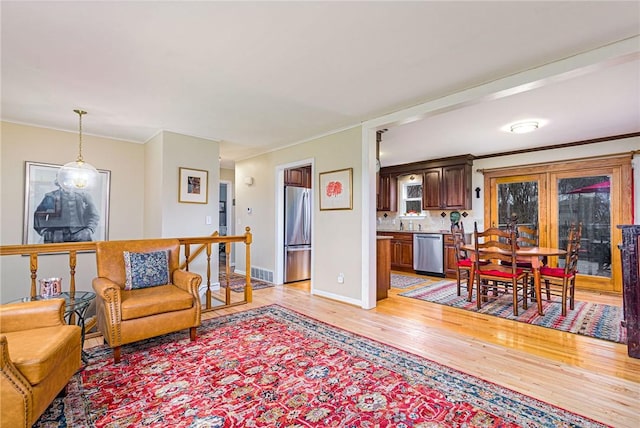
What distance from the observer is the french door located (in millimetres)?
4727

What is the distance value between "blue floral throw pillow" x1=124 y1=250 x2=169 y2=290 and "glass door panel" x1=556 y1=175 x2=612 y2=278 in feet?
20.0

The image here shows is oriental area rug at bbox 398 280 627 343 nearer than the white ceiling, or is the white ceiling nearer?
the white ceiling

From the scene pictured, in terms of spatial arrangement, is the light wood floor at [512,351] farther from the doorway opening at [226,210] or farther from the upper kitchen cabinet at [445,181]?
the doorway opening at [226,210]

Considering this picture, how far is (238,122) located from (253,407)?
3336 millimetres

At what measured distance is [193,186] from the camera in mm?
4695


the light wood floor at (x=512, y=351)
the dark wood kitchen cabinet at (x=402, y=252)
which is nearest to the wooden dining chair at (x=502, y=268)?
the light wood floor at (x=512, y=351)

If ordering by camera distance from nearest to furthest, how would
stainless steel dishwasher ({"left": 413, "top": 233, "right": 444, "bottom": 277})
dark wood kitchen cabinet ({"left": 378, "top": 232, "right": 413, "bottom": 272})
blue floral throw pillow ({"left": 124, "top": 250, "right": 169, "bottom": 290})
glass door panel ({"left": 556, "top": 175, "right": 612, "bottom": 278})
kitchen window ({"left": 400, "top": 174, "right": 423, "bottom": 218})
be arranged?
blue floral throw pillow ({"left": 124, "top": 250, "right": 169, "bottom": 290}) → glass door panel ({"left": 556, "top": 175, "right": 612, "bottom": 278}) → stainless steel dishwasher ({"left": 413, "top": 233, "right": 444, "bottom": 277}) → dark wood kitchen cabinet ({"left": 378, "top": 232, "right": 413, "bottom": 272}) → kitchen window ({"left": 400, "top": 174, "right": 423, "bottom": 218})

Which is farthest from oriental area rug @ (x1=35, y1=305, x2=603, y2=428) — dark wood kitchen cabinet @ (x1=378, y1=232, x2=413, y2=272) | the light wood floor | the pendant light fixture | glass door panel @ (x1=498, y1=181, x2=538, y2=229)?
glass door panel @ (x1=498, y1=181, x2=538, y2=229)

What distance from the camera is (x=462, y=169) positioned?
20.1 feet

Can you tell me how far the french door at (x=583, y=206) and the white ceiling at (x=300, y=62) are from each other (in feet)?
2.91

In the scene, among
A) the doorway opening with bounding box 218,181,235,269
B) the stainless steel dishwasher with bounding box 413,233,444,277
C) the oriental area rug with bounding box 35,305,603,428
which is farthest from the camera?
the doorway opening with bounding box 218,181,235,269

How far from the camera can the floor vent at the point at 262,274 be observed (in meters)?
5.53

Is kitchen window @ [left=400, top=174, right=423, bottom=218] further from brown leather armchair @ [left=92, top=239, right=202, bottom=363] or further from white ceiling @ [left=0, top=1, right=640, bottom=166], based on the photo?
brown leather armchair @ [left=92, top=239, right=202, bottom=363]

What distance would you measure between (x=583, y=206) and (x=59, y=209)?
806cm
